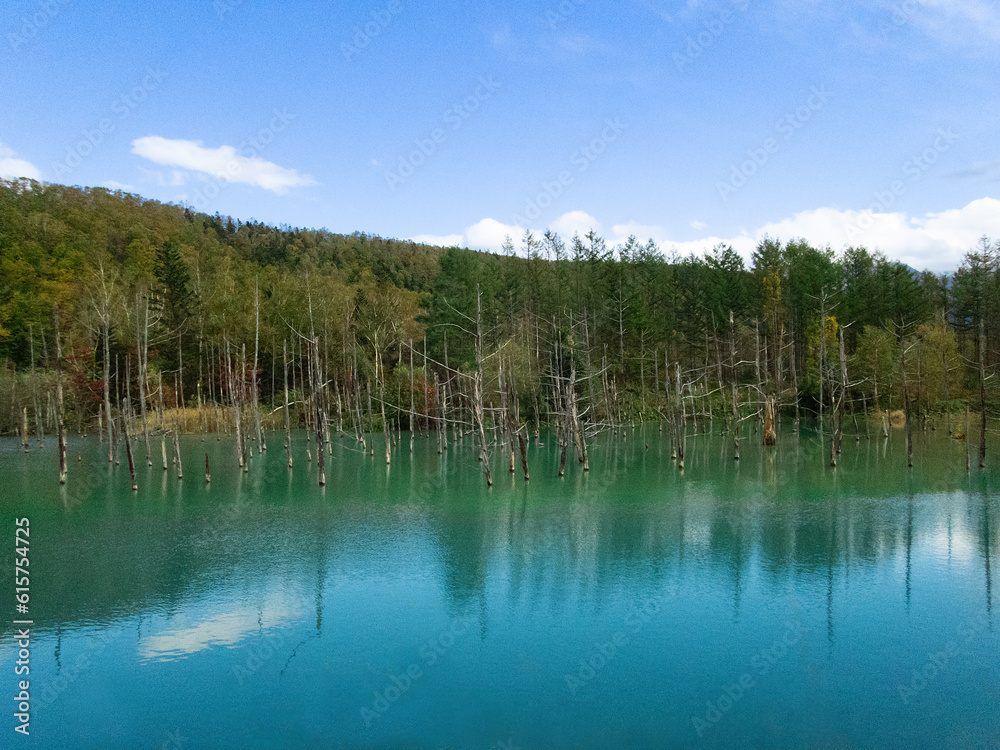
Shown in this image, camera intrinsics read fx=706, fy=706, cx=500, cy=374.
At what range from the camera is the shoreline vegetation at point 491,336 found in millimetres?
37781

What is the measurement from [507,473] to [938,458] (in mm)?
16532

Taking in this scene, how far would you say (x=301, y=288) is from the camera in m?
48.6

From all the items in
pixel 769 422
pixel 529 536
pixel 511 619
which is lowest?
pixel 511 619

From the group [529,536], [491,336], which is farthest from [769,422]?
[529,536]

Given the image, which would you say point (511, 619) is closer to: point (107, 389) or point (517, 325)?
point (107, 389)

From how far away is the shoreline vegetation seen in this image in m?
37.8

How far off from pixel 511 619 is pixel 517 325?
34.0m

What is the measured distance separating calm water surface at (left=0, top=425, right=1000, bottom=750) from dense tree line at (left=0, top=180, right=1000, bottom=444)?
56.5 feet

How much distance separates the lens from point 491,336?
41.4 m

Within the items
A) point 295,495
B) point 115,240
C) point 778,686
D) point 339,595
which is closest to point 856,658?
point 778,686

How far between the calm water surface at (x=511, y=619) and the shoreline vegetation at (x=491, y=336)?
→ 1373cm

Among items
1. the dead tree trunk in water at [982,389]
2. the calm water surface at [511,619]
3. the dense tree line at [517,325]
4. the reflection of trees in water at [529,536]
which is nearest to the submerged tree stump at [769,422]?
the dense tree line at [517,325]

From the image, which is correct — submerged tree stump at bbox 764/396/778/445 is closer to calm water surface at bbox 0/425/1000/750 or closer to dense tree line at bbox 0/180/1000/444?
dense tree line at bbox 0/180/1000/444

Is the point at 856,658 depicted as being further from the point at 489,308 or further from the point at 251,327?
the point at 251,327
